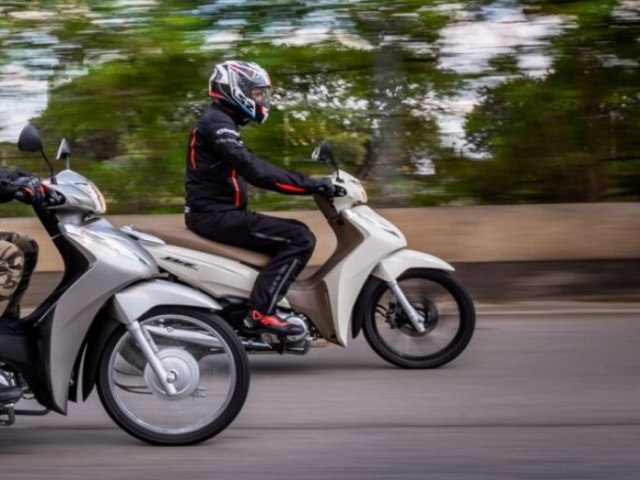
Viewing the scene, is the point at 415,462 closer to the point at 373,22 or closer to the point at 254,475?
the point at 254,475

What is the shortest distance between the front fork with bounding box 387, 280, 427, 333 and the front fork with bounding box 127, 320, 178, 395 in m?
2.49

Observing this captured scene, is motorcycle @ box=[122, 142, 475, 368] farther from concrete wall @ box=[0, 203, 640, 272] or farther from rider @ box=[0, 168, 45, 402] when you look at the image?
concrete wall @ box=[0, 203, 640, 272]

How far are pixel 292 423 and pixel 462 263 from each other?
4.75 meters

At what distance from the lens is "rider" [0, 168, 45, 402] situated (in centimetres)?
553

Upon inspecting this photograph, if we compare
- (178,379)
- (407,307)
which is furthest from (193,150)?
(178,379)

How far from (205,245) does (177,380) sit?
1906mm

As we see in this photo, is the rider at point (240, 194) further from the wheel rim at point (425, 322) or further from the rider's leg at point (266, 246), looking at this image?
the wheel rim at point (425, 322)

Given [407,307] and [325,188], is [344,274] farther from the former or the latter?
[325,188]

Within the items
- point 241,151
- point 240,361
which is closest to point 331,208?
point 241,151

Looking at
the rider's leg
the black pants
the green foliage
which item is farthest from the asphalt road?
the green foliage

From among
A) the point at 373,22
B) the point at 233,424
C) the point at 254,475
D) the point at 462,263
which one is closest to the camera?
the point at 254,475

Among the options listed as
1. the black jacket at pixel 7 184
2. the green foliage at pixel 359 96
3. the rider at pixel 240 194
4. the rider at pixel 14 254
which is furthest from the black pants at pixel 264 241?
the green foliage at pixel 359 96

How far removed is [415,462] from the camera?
5602 millimetres

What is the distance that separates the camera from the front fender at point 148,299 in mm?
5695
